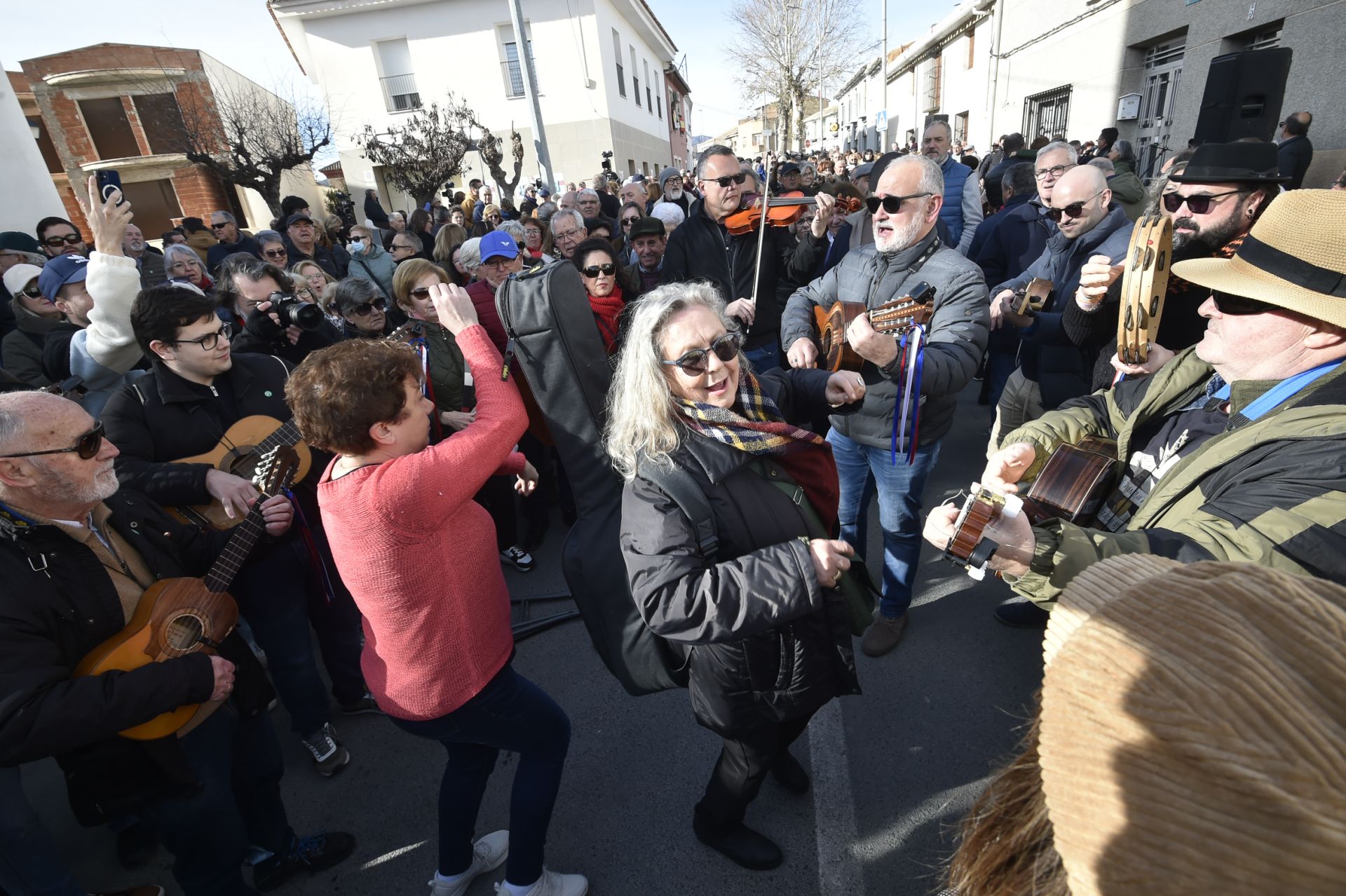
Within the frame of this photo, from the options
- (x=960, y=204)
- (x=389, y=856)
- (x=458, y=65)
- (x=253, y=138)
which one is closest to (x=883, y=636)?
(x=389, y=856)

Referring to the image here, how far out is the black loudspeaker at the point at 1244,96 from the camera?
4180 millimetres

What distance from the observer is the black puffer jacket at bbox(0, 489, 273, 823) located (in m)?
1.54

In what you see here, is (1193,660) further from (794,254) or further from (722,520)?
(794,254)

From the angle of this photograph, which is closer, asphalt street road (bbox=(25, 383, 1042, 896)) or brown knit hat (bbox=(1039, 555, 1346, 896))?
brown knit hat (bbox=(1039, 555, 1346, 896))

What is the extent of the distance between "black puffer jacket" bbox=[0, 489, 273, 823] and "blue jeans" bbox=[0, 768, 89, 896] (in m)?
0.27

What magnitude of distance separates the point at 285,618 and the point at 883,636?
2925mm

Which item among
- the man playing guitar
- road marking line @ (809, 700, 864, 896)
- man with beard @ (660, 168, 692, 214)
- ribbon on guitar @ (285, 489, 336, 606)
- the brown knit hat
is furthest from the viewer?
man with beard @ (660, 168, 692, 214)

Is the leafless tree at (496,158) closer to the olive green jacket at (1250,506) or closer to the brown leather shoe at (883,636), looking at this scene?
the brown leather shoe at (883,636)

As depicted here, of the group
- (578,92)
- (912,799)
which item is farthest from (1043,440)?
(578,92)

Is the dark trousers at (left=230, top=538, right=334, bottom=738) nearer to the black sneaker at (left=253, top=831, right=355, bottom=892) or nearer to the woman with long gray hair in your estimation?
the black sneaker at (left=253, top=831, right=355, bottom=892)

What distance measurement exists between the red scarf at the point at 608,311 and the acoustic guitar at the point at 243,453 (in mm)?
1415

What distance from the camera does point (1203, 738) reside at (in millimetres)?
458

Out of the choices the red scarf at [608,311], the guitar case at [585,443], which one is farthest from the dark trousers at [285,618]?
the red scarf at [608,311]

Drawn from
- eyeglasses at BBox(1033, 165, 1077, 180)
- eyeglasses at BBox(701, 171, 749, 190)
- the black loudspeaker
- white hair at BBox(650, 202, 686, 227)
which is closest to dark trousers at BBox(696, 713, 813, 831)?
eyeglasses at BBox(701, 171, 749, 190)
